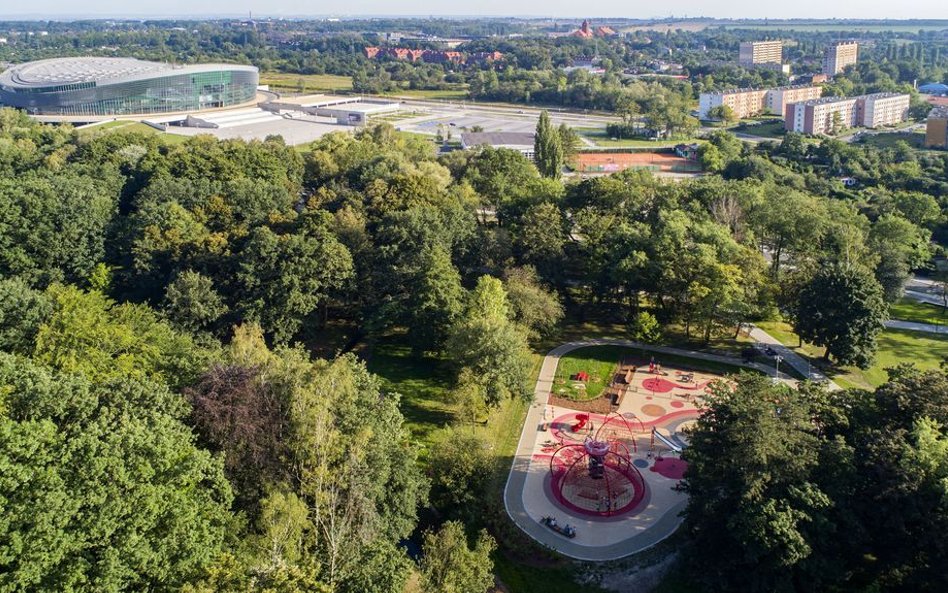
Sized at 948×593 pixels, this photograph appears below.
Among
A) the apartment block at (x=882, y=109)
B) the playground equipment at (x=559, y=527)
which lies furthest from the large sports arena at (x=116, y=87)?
the apartment block at (x=882, y=109)

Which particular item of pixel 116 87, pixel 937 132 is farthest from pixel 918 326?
pixel 116 87

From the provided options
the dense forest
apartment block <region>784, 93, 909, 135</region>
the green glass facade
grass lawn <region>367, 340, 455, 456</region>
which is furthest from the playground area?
the green glass facade

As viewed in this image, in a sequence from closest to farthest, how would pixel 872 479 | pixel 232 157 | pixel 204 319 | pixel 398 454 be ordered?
pixel 872 479, pixel 398 454, pixel 204 319, pixel 232 157

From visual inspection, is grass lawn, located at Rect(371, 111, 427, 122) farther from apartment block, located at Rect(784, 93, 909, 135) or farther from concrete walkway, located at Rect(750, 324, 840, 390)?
concrete walkway, located at Rect(750, 324, 840, 390)

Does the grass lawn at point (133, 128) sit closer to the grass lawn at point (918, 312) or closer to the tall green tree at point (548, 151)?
the tall green tree at point (548, 151)

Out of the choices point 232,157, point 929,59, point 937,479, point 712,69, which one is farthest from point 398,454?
point 929,59

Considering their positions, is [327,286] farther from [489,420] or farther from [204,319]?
[489,420]
